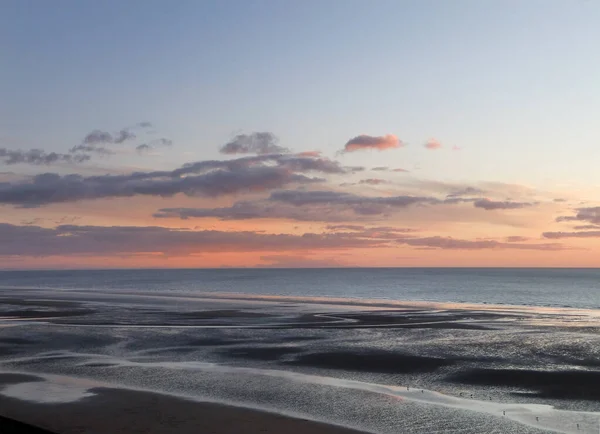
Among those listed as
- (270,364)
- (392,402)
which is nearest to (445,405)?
(392,402)

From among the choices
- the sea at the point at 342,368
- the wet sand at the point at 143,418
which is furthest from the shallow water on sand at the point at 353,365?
the wet sand at the point at 143,418

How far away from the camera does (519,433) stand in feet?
56.1

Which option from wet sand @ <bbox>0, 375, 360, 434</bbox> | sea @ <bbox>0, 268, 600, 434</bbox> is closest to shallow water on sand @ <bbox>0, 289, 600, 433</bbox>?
sea @ <bbox>0, 268, 600, 434</bbox>

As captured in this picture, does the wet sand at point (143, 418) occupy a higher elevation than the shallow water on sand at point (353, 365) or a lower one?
higher

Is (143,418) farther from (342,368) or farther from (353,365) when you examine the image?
(353,365)

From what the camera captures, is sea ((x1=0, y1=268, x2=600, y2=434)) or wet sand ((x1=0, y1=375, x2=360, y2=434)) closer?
wet sand ((x1=0, y1=375, x2=360, y2=434))

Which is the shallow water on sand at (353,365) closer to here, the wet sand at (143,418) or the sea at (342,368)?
the sea at (342,368)

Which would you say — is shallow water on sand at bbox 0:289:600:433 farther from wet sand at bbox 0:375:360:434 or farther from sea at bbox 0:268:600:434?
wet sand at bbox 0:375:360:434

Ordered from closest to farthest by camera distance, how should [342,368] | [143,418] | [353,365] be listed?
[143,418] → [342,368] → [353,365]

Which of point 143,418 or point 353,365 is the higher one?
point 143,418

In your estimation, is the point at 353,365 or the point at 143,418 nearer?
the point at 143,418

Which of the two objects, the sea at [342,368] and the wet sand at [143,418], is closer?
the wet sand at [143,418]

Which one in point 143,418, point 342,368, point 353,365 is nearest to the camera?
point 143,418

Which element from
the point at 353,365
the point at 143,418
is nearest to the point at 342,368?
the point at 353,365
